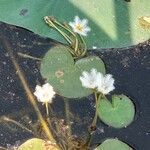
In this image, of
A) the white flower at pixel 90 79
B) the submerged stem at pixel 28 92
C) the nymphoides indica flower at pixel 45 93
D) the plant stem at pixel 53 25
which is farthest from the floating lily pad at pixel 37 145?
the plant stem at pixel 53 25

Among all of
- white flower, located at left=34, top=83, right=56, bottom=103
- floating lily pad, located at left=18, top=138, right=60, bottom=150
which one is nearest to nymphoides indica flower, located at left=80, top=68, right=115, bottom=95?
white flower, located at left=34, top=83, right=56, bottom=103

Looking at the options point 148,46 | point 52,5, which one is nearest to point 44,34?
point 52,5

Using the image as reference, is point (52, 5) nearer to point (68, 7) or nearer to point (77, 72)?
point (68, 7)

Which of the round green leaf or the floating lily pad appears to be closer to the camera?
the floating lily pad

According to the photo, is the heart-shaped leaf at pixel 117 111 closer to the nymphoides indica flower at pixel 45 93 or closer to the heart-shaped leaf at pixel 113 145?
the heart-shaped leaf at pixel 113 145

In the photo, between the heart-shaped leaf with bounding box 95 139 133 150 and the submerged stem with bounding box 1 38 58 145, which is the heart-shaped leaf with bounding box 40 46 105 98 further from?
the heart-shaped leaf with bounding box 95 139 133 150

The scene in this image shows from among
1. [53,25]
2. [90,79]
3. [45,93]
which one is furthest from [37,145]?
[53,25]

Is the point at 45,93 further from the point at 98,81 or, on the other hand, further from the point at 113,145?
the point at 113,145
